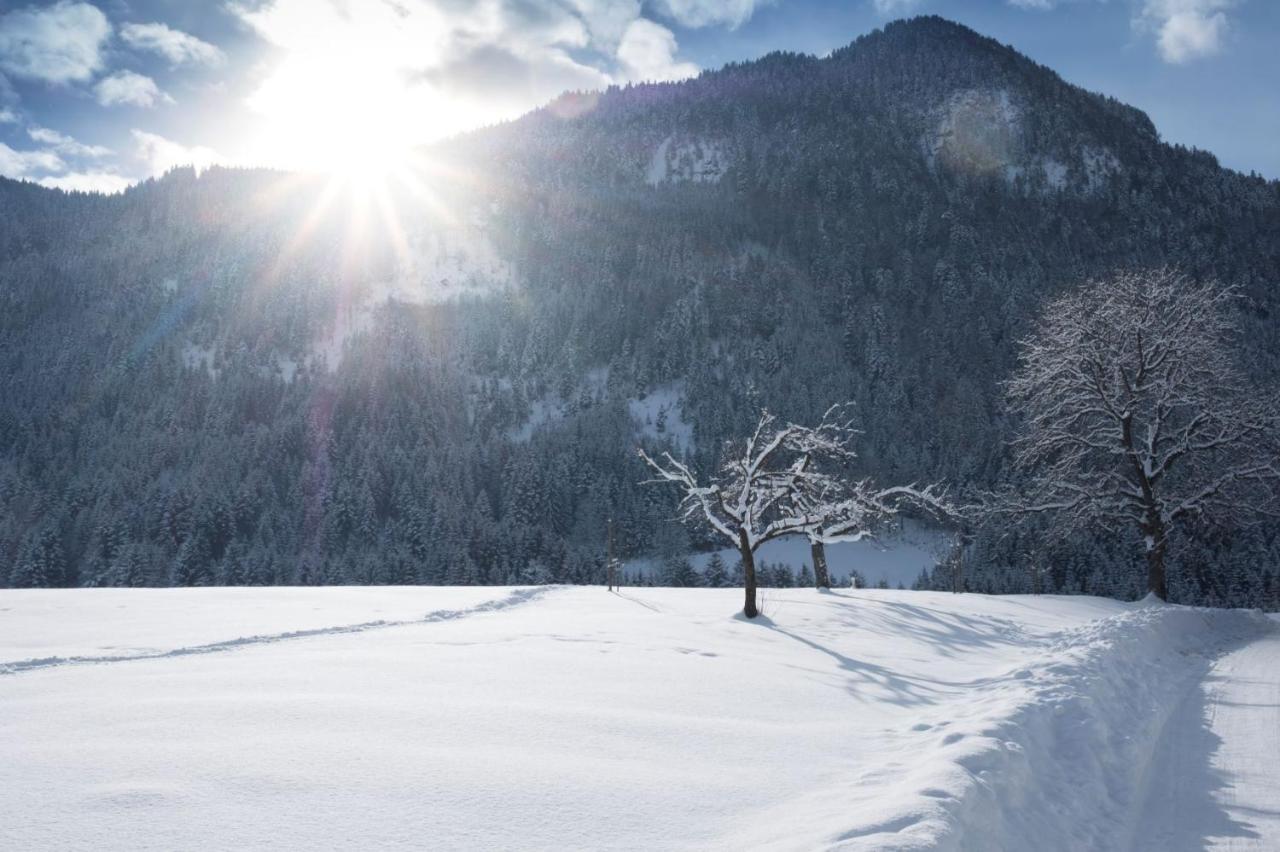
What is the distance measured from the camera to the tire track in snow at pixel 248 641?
8.10 metres

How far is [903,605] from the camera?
63.1 ft

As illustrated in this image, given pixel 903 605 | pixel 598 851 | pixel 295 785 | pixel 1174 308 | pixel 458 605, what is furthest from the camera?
pixel 1174 308

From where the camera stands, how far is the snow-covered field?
156 inches

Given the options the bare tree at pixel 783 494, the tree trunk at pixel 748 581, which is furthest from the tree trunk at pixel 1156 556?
the tree trunk at pixel 748 581

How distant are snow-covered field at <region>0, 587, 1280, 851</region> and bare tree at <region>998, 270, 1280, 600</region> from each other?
508 inches

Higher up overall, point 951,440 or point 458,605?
point 951,440

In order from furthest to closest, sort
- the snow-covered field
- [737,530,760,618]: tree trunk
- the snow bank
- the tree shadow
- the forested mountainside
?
the forested mountainside < [737,530,760,618]: tree trunk < the tree shadow < the snow bank < the snow-covered field

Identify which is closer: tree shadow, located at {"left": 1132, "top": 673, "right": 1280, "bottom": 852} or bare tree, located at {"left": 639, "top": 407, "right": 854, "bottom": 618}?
tree shadow, located at {"left": 1132, "top": 673, "right": 1280, "bottom": 852}

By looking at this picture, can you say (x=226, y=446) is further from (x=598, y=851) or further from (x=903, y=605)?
(x=598, y=851)

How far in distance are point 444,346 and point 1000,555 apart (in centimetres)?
14582

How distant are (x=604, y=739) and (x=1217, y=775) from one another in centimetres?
635

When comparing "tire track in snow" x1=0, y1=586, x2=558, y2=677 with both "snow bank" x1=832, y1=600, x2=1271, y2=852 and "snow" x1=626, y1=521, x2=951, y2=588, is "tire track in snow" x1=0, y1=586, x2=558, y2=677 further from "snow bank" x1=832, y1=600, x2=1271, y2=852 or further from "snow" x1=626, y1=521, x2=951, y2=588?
"snow" x1=626, y1=521, x2=951, y2=588

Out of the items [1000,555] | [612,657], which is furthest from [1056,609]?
[1000,555]

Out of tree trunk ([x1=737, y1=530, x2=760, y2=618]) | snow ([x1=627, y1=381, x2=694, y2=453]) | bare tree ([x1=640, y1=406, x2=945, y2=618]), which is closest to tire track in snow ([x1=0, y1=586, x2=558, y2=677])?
bare tree ([x1=640, y1=406, x2=945, y2=618])
